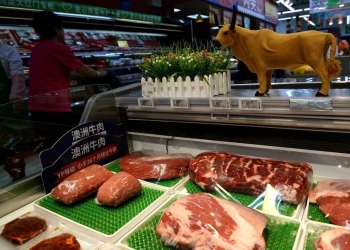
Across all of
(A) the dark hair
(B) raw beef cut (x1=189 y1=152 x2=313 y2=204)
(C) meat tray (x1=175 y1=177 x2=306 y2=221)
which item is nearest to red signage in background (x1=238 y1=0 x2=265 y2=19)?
(A) the dark hair

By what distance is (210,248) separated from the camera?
1.10 meters

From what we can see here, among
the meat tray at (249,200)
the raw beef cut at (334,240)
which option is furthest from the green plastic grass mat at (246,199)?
the raw beef cut at (334,240)

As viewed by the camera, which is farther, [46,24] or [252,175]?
[46,24]

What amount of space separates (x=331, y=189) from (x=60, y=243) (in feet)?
4.40

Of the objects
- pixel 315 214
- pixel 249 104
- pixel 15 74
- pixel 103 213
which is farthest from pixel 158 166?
pixel 15 74

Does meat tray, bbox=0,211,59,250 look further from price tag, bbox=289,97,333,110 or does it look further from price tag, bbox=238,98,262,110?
price tag, bbox=289,97,333,110

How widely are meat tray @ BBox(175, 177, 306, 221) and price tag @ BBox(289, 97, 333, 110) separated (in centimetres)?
49

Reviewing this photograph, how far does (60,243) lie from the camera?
4.18 feet

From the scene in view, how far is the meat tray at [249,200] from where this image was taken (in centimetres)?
134

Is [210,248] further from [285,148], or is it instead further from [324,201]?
[285,148]

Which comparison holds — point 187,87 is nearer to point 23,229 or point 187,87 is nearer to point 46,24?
point 23,229

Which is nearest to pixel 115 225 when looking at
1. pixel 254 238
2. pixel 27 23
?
pixel 254 238

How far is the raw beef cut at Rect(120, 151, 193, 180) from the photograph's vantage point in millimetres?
1809

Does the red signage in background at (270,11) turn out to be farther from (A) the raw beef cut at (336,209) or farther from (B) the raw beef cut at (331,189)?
(A) the raw beef cut at (336,209)
